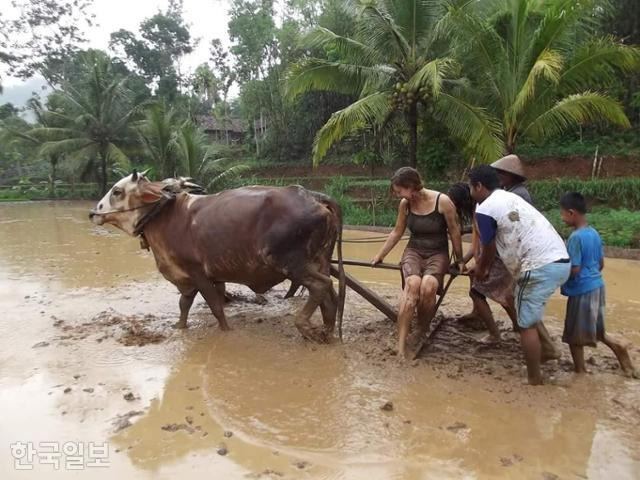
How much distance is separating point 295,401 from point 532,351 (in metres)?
1.78

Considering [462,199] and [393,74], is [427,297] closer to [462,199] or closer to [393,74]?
[462,199]

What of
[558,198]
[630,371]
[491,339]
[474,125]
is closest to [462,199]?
[491,339]

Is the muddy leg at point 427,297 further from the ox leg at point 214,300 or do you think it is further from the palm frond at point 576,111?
the palm frond at point 576,111

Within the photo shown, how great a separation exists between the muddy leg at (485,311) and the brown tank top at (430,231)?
19.5 inches

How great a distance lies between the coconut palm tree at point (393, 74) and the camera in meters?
11.4


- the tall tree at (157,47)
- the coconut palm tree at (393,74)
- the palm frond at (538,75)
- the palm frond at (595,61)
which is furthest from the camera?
the tall tree at (157,47)

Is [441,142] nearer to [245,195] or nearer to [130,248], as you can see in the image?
[130,248]

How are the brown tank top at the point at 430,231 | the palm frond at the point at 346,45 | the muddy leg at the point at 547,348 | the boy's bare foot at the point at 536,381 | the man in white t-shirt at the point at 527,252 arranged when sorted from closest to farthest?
the man in white t-shirt at the point at 527,252 < the boy's bare foot at the point at 536,381 < the muddy leg at the point at 547,348 < the brown tank top at the point at 430,231 < the palm frond at the point at 346,45

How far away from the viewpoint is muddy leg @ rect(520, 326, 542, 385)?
363 centimetres

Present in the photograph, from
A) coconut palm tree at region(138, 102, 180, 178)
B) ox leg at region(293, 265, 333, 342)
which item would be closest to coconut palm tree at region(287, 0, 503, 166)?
ox leg at region(293, 265, 333, 342)

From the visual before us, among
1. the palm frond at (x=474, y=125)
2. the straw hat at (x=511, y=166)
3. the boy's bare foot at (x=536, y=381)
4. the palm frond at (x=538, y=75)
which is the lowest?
the boy's bare foot at (x=536, y=381)

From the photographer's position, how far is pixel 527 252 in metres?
3.60

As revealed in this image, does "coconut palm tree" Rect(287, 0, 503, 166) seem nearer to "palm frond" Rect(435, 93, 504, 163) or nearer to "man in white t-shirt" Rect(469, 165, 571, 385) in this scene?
"palm frond" Rect(435, 93, 504, 163)

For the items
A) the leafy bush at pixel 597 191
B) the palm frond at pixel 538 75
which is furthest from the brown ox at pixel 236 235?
the leafy bush at pixel 597 191
